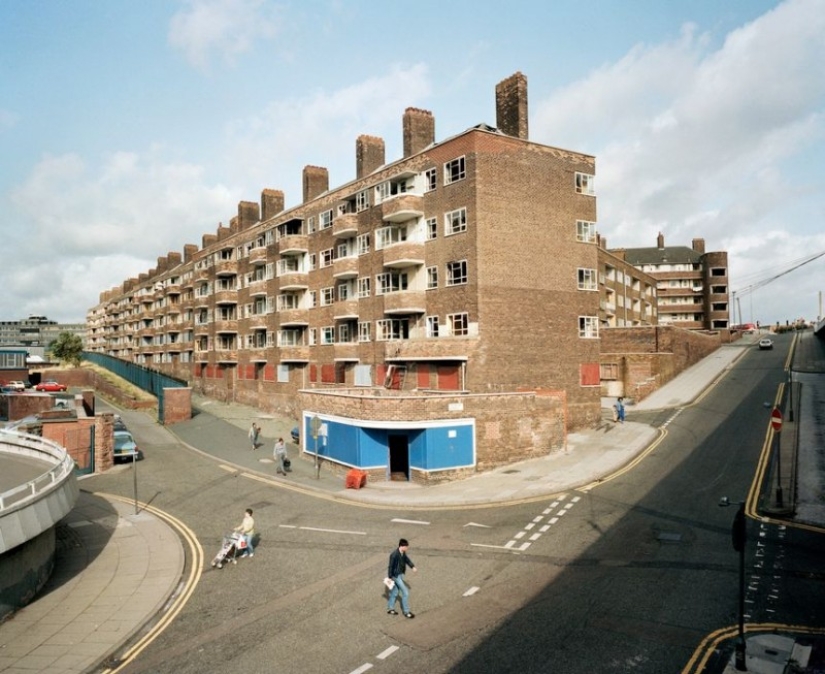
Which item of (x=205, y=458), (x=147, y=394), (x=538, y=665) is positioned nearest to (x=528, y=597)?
(x=538, y=665)

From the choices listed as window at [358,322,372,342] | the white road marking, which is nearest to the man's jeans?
the white road marking

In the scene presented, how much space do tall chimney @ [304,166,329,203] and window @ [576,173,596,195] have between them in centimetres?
2518

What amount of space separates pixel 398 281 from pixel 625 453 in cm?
1888

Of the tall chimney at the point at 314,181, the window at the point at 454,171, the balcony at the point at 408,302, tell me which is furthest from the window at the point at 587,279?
the tall chimney at the point at 314,181

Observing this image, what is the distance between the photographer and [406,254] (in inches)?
1449

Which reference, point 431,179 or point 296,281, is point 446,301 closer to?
point 431,179

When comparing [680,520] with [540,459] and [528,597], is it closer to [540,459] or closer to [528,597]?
[528,597]

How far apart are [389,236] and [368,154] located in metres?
9.07

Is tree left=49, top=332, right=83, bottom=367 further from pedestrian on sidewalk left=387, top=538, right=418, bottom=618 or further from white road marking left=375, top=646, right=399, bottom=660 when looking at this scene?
white road marking left=375, top=646, right=399, bottom=660

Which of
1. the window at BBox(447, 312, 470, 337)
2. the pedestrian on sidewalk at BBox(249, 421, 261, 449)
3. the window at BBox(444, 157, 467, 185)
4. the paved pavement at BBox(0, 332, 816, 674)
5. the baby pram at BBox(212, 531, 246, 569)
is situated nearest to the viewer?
the paved pavement at BBox(0, 332, 816, 674)

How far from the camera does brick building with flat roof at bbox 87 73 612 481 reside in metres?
28.3

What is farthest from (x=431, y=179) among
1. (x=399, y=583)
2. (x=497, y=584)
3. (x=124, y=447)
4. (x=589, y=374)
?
(x=399, y=583)

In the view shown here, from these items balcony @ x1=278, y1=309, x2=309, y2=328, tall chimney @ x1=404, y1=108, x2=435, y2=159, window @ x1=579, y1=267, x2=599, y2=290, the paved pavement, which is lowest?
the paved pavement

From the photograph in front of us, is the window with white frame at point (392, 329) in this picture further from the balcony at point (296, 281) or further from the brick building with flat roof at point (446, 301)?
the balcony at point (296, 281)
